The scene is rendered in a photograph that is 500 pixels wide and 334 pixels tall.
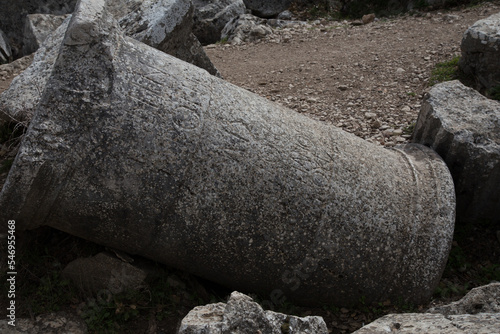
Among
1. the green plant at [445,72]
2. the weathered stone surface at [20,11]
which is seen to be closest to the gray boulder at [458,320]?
the green plant at [445,72]

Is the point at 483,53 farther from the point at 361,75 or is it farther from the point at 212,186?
the point at 212,186

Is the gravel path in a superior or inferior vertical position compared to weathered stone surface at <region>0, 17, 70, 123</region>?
inferior

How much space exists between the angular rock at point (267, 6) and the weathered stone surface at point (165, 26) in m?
6.19

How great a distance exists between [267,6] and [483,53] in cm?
622

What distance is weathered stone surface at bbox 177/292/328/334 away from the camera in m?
2.18

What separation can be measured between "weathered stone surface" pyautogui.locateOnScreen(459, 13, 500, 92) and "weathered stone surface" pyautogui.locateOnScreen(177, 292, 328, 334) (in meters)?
4.50

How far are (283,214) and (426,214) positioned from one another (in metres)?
1.05

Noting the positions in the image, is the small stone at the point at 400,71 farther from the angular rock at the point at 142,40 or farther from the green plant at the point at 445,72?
the angular rock at the point at 142,40

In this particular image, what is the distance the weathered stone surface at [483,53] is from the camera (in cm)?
574

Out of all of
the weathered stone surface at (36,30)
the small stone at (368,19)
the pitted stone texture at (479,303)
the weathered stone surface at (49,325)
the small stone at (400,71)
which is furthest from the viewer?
the small stone at (368,19)

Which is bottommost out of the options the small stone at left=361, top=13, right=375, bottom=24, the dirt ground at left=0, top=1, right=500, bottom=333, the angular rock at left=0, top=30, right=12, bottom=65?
the angular rock at left=0, top=30, right=12, bottom=65

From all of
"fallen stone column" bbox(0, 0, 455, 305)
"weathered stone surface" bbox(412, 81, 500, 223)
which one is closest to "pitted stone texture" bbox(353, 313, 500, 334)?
"fallen stone column" bbox(0, 0, 455, 305)

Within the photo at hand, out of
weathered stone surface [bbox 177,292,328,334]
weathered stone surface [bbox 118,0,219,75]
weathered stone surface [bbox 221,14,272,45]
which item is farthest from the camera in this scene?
weathered stone surface [bbox 221,14,272,45]

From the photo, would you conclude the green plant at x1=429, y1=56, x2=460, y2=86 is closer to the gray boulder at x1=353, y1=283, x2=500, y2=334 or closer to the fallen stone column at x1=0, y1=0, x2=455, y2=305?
the fallen stone column at x1=0, y1=0, x2=455, y2=305
